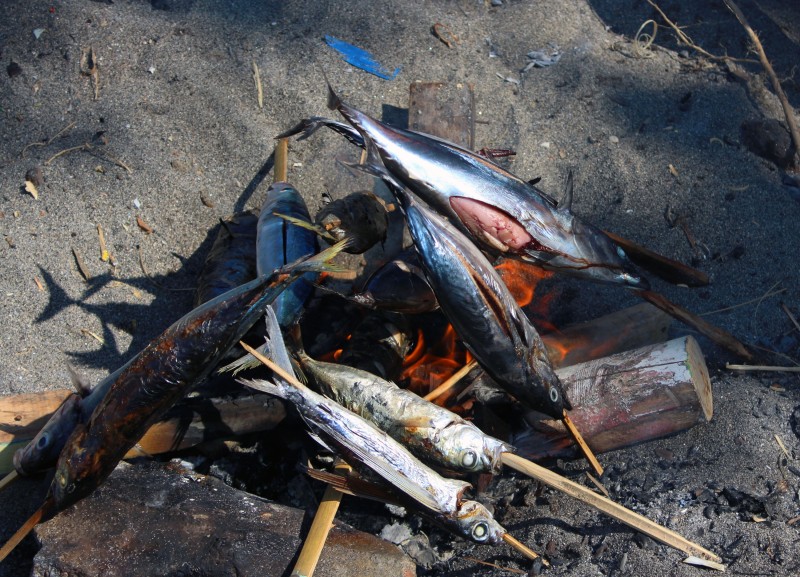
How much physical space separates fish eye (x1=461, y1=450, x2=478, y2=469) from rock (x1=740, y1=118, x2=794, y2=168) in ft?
10.0

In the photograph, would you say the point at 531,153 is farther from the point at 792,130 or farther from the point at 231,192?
the point at 231,192

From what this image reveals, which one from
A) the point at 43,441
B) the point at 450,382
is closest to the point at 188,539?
the point at 43,441

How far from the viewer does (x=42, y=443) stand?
310 cm

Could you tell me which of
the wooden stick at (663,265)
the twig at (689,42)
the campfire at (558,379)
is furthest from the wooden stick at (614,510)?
the twig at (689,42)

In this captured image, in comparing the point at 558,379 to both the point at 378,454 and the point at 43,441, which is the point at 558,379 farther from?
the point at 43,441

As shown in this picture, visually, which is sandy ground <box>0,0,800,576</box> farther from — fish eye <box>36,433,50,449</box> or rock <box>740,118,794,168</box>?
fish eye <box>36,433,50,449</box>

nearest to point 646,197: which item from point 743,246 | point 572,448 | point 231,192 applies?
point 743,246

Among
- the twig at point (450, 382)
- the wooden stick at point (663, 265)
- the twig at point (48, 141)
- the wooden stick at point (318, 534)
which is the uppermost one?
the wooden stick at point (663, 265)

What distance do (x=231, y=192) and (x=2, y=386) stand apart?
1.70 meters

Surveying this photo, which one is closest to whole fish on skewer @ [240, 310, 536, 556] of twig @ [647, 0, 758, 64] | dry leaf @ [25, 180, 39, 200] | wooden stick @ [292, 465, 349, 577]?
wooden stick @ [292, 465, 349, 577]

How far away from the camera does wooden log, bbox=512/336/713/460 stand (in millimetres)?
3094

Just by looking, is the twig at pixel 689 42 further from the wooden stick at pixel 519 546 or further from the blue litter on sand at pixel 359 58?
the wooden stick at pixel 519 546

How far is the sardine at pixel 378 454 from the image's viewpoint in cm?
275

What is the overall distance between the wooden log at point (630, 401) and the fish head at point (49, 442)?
212 centimetres
